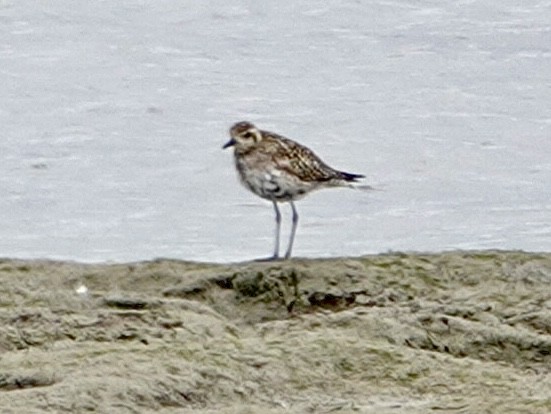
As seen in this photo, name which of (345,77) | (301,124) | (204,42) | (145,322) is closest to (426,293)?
(145,322)

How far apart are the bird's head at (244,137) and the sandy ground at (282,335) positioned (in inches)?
43.0

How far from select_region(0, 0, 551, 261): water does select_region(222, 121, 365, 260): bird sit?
0.72 m

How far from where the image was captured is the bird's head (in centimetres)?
945

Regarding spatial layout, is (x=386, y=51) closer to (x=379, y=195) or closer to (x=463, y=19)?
(x=463, y=19)

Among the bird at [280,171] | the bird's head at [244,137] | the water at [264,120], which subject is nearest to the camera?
the bird at [280,171]

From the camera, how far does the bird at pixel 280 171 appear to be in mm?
9211

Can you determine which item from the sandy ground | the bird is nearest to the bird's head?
the bird

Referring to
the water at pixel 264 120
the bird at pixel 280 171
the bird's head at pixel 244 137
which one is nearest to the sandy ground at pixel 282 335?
the bird at pixel 280 171

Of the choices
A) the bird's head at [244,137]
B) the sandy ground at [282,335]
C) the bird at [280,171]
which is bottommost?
the sandy ground at [282,335]

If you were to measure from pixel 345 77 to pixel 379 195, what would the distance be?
210 centimetres

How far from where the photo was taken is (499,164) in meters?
11.8

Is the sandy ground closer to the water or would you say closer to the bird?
the bird

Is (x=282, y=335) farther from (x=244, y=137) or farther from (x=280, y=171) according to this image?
(x=244, y=137)

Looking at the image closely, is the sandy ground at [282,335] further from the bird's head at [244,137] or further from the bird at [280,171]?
the bird's head at [244,137]
